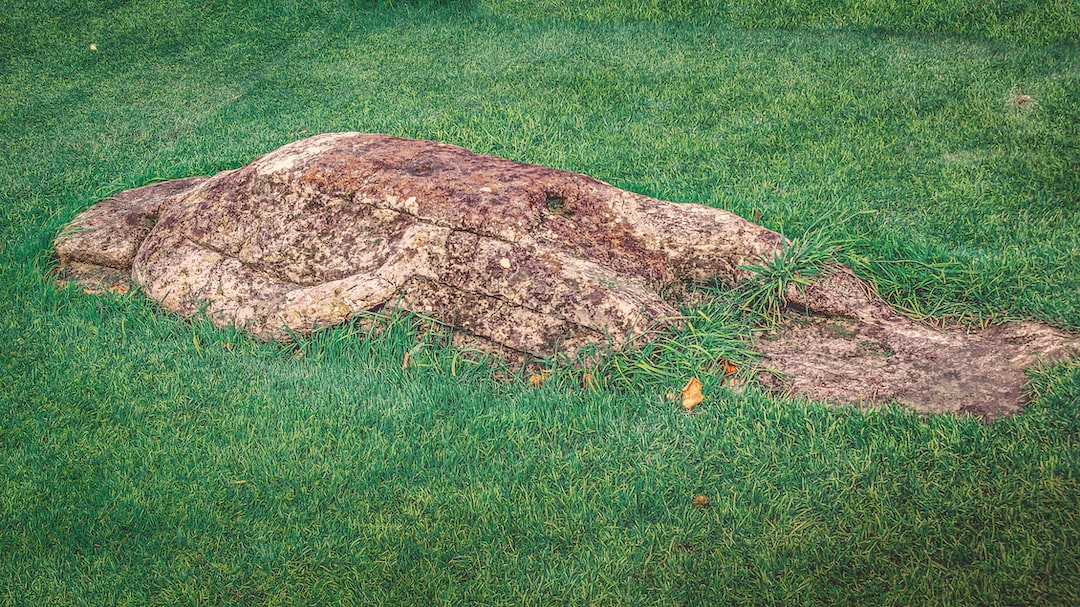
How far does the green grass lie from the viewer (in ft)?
8.72

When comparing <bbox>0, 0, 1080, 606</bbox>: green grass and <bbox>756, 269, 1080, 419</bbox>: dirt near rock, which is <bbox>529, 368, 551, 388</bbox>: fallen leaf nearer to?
<bbox>0, 0, 1080, 606</bbox>: green grass

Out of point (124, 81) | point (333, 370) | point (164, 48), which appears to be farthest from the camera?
point (164, 48)

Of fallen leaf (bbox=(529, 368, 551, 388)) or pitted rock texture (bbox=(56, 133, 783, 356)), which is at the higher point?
pitted rock texture (bbox=(56, 133, 783, 356))

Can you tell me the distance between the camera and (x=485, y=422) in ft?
11.0

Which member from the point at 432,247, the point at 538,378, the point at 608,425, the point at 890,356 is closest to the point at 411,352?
the point at 432,247

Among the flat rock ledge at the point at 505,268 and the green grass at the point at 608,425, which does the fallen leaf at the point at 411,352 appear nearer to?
the green grass at the point at 608,425

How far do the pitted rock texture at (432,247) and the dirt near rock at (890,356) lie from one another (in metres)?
0.41

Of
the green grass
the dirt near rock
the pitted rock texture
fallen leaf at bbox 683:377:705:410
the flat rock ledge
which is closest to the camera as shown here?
the green grass

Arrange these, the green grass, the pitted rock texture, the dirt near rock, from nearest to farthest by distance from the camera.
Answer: the green grass < the dirt near rock < the pitted rock texture

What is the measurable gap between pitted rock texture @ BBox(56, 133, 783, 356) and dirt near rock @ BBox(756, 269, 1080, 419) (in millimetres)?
413

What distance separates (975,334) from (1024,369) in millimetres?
467

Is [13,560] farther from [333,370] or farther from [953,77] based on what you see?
[953,77]

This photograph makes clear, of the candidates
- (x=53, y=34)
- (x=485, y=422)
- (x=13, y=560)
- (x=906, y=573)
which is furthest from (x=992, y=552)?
(x=53, y=34)

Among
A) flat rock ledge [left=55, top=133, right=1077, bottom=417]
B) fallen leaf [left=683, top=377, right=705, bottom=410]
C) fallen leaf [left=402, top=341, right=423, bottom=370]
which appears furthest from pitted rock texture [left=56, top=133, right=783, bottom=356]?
fallen leaf [left=683, top=377, right=705, bottom=410]
